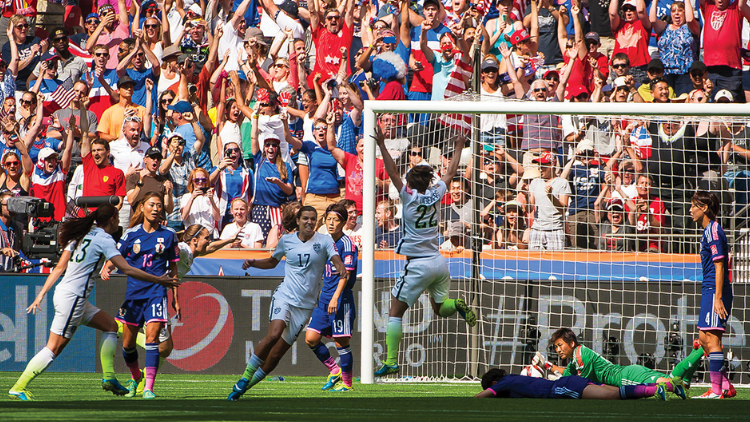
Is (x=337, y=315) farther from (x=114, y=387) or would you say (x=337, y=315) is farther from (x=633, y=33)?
(x=633, y=33)

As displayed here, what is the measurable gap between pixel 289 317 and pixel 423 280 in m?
2.06

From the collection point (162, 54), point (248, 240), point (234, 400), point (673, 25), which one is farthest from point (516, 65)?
point (234, 400)

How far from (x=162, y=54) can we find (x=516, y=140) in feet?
22.9

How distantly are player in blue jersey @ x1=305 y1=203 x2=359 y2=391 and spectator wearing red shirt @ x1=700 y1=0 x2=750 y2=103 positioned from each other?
750cm

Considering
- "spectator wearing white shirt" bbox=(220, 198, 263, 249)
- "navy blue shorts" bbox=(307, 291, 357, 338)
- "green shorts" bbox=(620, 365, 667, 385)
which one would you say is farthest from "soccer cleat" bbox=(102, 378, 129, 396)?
"spectator wearing white shirt" bbox=(220, 198, 263, 249)

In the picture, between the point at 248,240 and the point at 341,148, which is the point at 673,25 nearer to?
the point at 341,148

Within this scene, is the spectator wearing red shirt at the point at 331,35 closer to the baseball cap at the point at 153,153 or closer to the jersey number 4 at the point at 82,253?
the baseball cap at the point at 153,153

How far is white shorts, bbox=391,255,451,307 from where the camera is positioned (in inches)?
370

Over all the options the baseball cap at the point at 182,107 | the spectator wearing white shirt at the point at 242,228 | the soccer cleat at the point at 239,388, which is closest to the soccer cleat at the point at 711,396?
the soccer cleat at the point at 239,388

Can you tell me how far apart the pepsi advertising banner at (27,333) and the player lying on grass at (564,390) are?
635cm

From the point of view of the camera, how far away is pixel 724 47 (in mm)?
14227

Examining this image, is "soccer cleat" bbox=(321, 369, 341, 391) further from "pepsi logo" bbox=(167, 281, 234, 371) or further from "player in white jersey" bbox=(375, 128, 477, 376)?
"pepsi logo" bbox=(167, 281, 234, 371)

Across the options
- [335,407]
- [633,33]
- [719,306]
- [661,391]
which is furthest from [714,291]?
[633,33]

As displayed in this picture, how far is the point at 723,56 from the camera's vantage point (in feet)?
46.6
